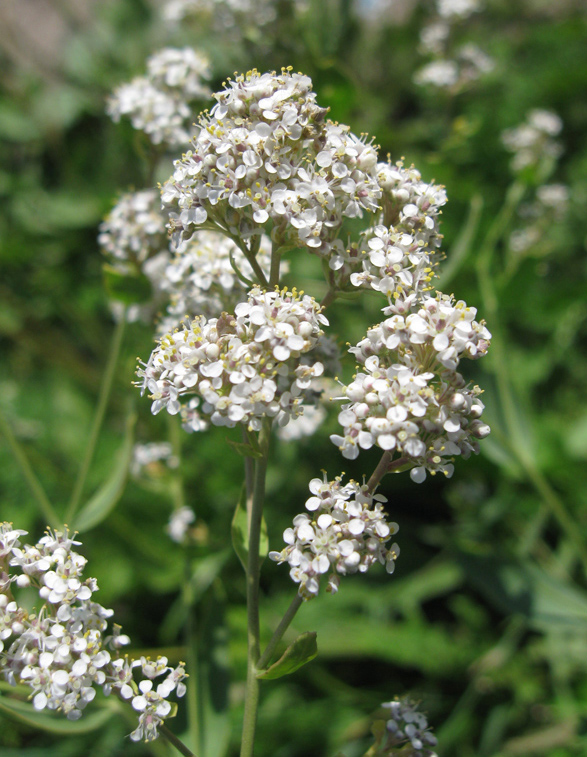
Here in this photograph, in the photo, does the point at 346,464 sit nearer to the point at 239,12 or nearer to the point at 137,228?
the point at 137,228

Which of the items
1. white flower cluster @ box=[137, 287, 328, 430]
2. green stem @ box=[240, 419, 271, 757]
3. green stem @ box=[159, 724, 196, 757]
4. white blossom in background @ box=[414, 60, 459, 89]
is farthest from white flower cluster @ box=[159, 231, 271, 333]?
white blossom in background @ box=[414, 60, 459, 89]

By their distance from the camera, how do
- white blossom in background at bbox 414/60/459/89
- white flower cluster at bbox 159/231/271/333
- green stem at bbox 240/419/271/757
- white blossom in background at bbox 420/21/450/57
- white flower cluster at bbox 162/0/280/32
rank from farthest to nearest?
white blossom in background at bbox 420/21/450/57, white blossom in background at bbox 414/60/459/89, white flower cluster at bbox 162/0/280/32, white flower cluster at bbox 159/231/271/333, green stem at bbox 240/419/271/757

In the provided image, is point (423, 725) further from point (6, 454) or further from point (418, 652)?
point (6, 454)

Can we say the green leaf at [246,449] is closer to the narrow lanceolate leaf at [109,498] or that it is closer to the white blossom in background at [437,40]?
the narrow lanceolate leaf at [109,498]

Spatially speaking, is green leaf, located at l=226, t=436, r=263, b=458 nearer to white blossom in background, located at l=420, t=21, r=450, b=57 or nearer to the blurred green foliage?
the blurred green foliage

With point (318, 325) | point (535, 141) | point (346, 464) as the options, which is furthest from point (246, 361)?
point (535, 141)

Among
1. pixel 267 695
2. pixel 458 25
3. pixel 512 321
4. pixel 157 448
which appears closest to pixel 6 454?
pixel 157 448
